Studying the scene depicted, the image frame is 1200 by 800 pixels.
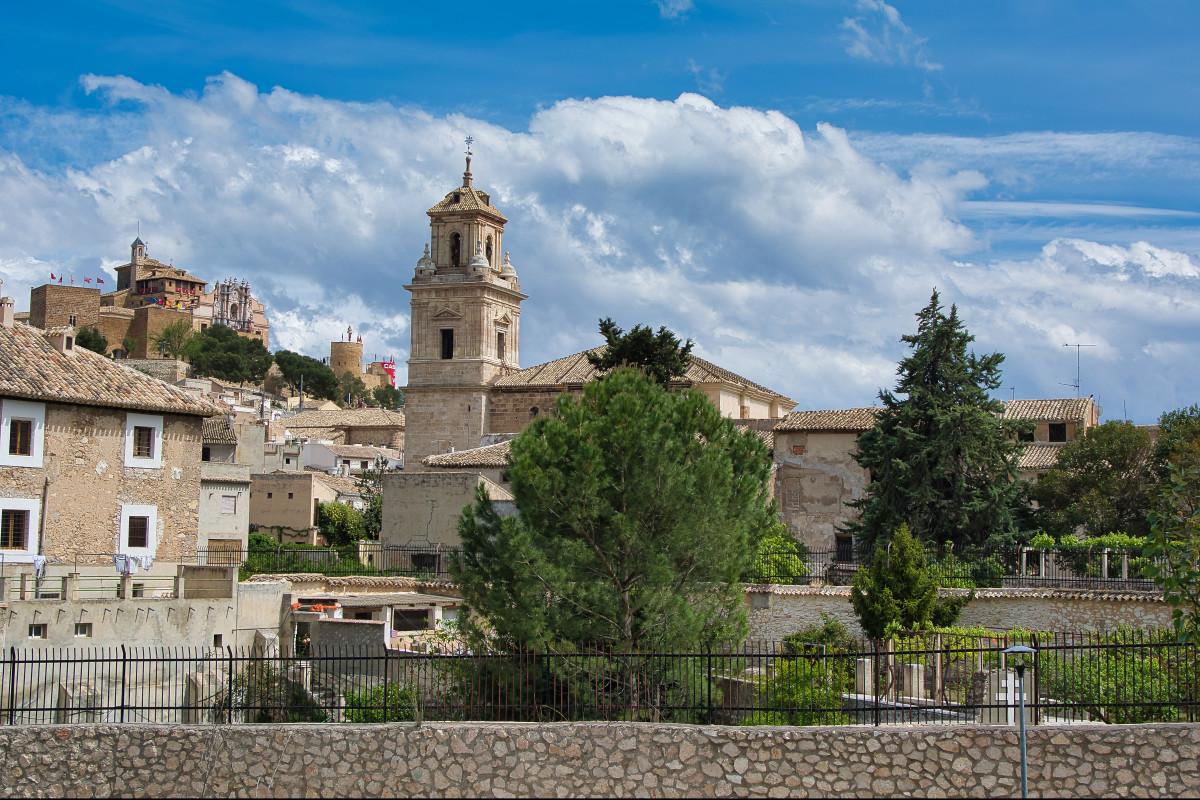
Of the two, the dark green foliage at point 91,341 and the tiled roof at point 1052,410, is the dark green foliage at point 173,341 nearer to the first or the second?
the dark green foliage at point 91,341

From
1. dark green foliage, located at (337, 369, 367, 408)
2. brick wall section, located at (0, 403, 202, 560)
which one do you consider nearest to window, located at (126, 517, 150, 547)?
brick wall section, located at (0, 403, 202, 560)

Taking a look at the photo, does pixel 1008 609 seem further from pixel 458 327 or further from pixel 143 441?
pixel 458 327

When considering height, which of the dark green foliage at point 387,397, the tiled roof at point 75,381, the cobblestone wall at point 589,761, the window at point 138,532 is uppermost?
the dark green foliage at point 387,397

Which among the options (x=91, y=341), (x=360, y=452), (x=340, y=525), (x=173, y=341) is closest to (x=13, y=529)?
(x=340, y=525)

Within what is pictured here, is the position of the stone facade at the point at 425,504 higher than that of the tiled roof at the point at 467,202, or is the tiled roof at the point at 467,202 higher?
the tiled roof at the point at 467,202

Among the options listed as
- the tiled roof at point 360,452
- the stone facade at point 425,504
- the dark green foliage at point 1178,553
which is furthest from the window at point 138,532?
the tiled roof at point 360,452

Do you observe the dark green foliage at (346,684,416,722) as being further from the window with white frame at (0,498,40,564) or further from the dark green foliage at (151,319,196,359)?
the dark green foliage at (151,319,196,359)

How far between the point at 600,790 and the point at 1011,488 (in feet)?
67.3

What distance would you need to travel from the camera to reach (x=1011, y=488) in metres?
30.5

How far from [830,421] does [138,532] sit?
73.4ft

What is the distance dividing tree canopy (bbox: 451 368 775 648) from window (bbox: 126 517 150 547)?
1381cm

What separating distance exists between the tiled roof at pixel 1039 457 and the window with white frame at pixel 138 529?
25643mm

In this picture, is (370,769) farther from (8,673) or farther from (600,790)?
(8,673)

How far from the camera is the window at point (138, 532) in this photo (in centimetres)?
2733
